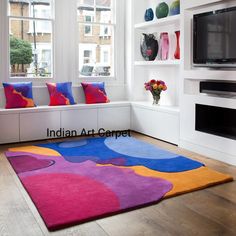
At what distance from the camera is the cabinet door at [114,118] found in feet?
16.8

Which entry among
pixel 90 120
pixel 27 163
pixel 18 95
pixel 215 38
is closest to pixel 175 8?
pixel 215 38

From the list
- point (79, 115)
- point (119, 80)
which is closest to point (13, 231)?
point (79, 115)

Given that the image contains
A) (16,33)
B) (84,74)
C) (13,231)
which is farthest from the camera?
(84,74)

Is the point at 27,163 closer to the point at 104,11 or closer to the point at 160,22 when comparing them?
the point at 160,22

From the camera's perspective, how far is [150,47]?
5.14 metres

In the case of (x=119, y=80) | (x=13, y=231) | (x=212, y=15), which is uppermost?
(x=212, y=15)

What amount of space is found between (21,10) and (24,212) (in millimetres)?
3483

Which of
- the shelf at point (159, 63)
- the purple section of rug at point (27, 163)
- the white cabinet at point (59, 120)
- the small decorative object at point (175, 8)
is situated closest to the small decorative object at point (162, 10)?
the small decorative object at point (175, 8)

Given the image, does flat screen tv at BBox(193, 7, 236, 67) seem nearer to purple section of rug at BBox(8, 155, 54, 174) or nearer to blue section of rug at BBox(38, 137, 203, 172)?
blue section of rug at BBox(38, 137, 203, 172)

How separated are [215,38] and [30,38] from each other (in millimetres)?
2765

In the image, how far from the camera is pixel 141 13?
5.48 meters

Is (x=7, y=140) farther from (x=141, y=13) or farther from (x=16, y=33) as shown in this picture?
(x=141, y=13)

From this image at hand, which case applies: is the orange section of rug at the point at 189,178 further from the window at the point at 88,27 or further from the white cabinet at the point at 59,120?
the window at the point at 88,27

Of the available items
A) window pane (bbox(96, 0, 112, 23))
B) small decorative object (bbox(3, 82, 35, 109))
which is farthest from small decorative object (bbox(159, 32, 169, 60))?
small decorative object (bbox(3, 82, 35, 109))
